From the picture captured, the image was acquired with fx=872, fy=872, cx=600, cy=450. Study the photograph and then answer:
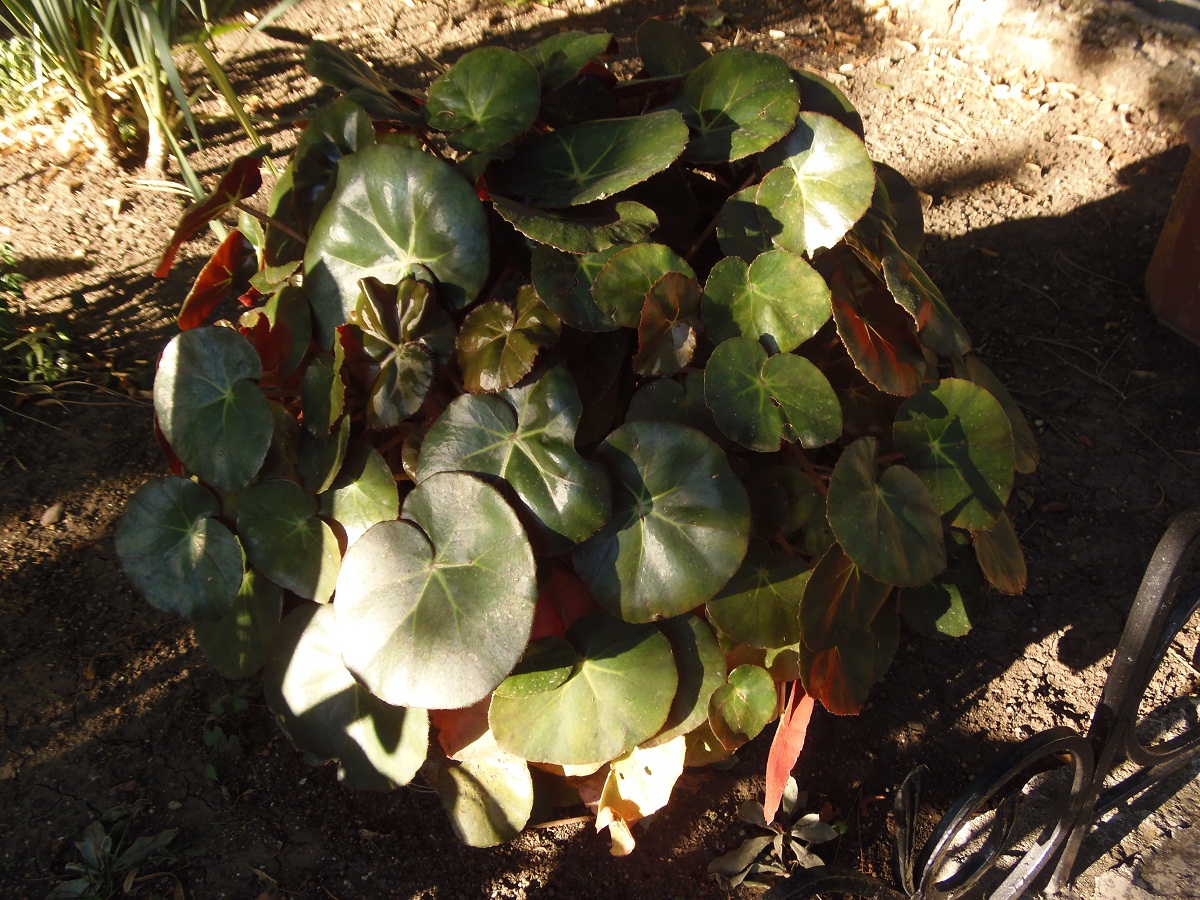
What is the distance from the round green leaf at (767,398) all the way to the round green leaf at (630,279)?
0.11 m

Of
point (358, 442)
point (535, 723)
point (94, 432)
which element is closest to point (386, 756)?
point (535, 723)

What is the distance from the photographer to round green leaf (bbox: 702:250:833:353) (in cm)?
105

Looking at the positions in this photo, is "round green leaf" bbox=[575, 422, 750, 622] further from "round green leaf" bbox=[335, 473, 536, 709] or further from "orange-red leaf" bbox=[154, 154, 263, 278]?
"orange-red leaf" bbox=[154, 154, 263, 278]

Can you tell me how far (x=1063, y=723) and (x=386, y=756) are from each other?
1391 mm

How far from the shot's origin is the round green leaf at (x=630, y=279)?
104 cm

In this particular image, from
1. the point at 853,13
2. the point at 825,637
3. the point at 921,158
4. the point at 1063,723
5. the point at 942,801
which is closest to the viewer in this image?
the point at 825,637

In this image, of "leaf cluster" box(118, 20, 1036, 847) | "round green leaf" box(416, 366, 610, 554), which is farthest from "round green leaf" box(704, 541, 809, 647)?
"round green leaf" box(416, 366, 610, 554)

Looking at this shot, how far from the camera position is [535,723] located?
1.08 m

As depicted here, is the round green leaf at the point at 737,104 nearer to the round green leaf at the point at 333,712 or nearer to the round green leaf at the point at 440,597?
the round green leaf at the point at 440,597

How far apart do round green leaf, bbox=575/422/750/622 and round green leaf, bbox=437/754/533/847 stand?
13.6 inches

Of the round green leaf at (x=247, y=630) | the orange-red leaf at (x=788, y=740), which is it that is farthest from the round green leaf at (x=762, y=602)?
the round green leaf at (x=247, y=630)

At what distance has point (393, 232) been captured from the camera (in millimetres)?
1115

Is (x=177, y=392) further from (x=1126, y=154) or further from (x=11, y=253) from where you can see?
(x=1126, y=154)


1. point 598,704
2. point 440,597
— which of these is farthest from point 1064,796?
point 440,597
